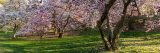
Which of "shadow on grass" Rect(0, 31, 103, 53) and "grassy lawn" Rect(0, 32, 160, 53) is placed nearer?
"grassy lawn" Rect(0, 32, 160, 53)

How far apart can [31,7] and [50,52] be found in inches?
734

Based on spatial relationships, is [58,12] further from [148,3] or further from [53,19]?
[148,3]

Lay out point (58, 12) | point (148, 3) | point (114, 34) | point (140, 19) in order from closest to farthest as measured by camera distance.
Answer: point (114, 34)
point (148, 3)
point (58, 12)
point (140, 19)

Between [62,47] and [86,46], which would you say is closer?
[86,46]

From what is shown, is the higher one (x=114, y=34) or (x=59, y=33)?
(x=114, y=34)

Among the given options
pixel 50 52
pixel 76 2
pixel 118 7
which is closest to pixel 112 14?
pixel 118 7

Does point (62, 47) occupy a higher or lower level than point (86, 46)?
lower

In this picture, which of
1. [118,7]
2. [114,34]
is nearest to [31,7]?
[118,7]

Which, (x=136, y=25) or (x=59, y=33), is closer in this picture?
(x=59, y=33)

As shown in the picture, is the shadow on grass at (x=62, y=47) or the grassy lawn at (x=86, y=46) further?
the shadow on grass at (x=62, y=47)

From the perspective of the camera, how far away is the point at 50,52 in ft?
90.9

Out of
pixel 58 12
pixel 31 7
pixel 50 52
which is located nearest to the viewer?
pixel 50 52

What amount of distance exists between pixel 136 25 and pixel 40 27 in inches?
548

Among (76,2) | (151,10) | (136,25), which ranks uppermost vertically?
(76,2)
